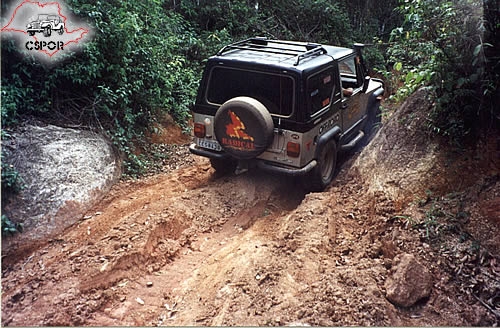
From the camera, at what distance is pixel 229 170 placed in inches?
258

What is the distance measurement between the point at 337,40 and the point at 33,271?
1062 cm

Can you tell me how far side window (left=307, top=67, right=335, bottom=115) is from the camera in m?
5.41

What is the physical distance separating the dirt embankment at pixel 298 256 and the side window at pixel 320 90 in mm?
939

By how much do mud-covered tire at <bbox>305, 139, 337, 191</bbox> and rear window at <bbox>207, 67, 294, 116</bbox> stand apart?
89 cm

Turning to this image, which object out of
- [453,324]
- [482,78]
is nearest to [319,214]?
[453,324]

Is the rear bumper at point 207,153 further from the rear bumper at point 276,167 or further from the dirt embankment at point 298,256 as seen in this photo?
the dirt embankment at point 298,256

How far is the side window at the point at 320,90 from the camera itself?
5.41 metres

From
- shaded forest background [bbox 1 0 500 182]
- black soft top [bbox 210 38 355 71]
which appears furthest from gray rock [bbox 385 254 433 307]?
black soft top [bbox 210 38 355 71]

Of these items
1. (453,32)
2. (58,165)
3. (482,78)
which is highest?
(453,32)

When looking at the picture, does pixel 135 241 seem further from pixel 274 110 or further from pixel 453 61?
pixel 453 61

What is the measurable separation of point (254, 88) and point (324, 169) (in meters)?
1.65

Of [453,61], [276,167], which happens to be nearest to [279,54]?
Answer: [276,167]

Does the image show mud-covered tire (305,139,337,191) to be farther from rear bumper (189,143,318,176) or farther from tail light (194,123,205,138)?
tail light (194,123,205,138)

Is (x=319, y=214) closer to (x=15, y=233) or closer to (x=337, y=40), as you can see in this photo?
(x=15, y=233)
